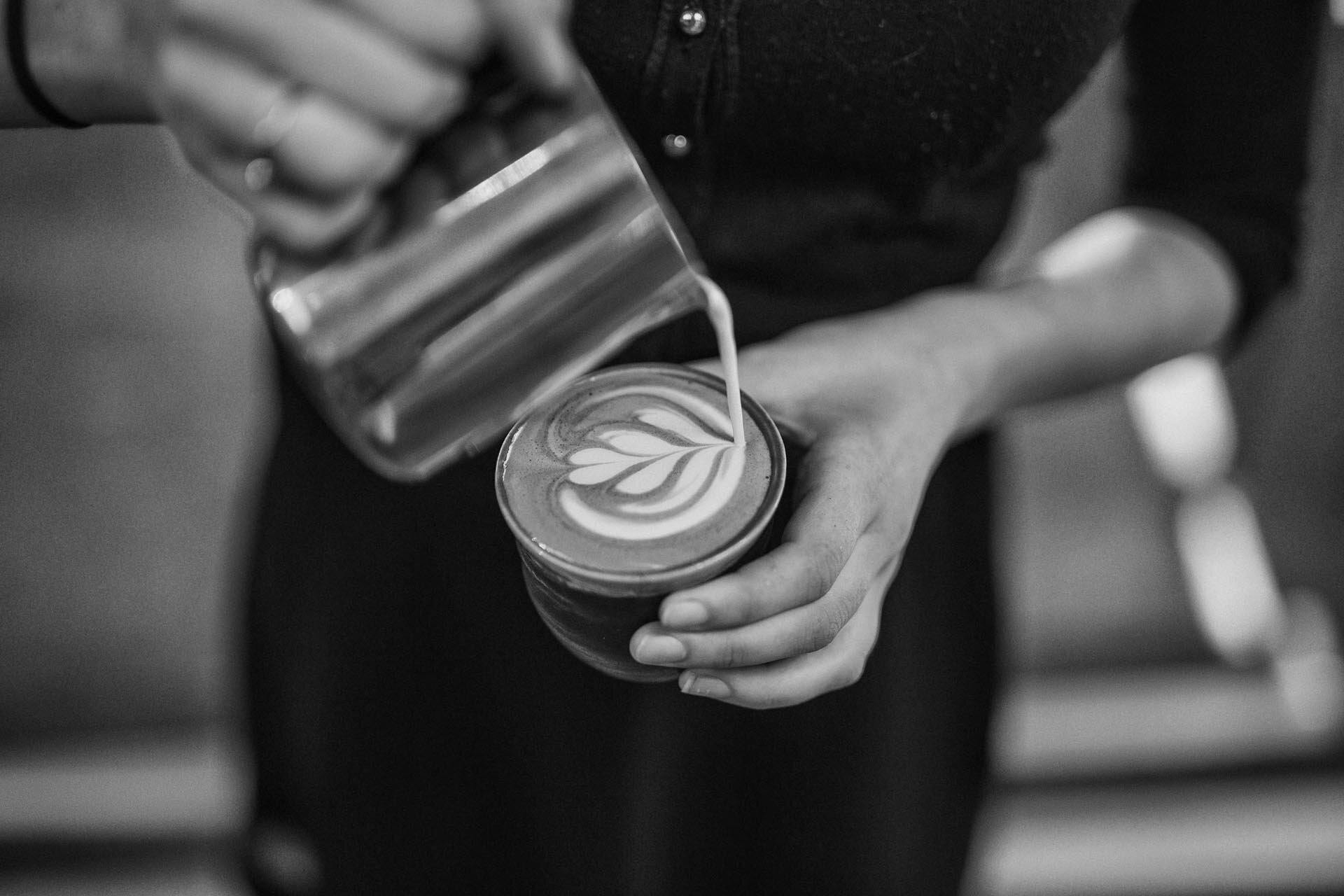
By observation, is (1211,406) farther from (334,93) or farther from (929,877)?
(334,93)

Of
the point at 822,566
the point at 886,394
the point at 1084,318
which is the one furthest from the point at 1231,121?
the point at 822,566

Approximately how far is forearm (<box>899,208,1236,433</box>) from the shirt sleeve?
3 centimetres

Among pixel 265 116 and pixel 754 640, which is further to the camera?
pixel 754 640

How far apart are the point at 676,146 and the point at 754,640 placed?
16.0 inches

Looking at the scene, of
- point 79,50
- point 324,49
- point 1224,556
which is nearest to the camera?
point 324,49

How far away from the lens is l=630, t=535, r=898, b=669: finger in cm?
69

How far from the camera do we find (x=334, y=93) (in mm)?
492

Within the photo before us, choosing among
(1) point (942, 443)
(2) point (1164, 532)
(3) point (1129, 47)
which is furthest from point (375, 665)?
(2) point (1164, 532)

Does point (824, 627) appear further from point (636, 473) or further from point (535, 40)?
point (535, 40)

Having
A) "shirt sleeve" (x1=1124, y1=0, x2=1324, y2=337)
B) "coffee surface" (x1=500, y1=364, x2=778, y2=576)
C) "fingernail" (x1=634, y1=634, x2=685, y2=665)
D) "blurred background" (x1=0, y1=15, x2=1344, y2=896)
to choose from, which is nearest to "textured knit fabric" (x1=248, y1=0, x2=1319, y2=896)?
"shirt sleeve" (x1=1124, y1=0, x2=1324, y2=337)

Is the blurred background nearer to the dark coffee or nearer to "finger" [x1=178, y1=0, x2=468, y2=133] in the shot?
the dark coffee

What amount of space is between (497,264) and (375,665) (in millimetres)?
639

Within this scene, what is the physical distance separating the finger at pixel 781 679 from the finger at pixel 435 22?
17.3 inches

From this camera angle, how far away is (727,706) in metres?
1.03
